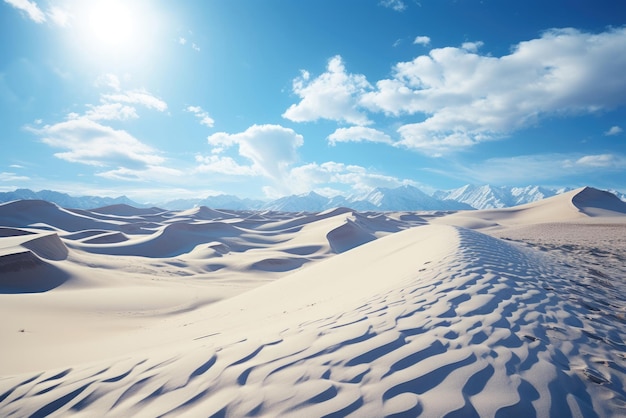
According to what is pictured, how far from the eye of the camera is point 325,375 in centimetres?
235

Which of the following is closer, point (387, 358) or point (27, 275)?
point (387, 358)

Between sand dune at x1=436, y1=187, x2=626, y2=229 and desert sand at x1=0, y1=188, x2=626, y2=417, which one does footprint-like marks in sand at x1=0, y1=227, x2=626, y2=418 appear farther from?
sand dune at x1=436, y1=187, x2=626, y2=229

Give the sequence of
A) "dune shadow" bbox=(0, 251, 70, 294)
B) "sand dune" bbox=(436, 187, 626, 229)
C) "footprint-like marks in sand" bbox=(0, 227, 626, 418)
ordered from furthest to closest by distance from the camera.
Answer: "sand dune" bbox=(436, 187, 626, 229)
"dune shadow" bbox=(0, 251, 70, 294)
"footprint-like marks in sand" bbox=(0, 227, 626, 418)

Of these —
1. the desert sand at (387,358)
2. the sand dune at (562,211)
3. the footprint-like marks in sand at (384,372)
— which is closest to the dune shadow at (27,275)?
the desert sand at (387,358)

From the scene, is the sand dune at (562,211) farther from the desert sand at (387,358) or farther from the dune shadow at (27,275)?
the dune shadow at (27,275)

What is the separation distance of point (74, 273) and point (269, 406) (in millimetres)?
14150

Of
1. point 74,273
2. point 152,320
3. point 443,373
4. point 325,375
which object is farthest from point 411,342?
point 74,273

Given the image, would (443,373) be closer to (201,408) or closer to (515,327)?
(515,327)

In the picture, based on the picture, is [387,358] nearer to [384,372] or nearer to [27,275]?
[384,372]

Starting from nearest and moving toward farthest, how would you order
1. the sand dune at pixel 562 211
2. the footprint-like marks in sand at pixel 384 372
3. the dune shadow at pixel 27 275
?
1. the footprint-like marks in sand at pixel 384 372
2. the dune shadow at pixel 27 275
3. the sand dune at pixel 562 211

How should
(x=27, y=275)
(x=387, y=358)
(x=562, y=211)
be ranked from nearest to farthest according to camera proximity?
(x=387, y=358) → (x=27, y=275) → (x=562, y=211)

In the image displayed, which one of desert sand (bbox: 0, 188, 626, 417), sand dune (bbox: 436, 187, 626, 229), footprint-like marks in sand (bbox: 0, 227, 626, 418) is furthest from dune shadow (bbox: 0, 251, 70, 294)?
sand dune (bbox: 436, 187, 626, 229)

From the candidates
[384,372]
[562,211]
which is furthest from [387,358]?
[562,211]

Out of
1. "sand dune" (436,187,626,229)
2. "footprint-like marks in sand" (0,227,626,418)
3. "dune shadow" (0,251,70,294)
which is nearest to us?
"footprint-like marks in sand" (0,227,626,418)
